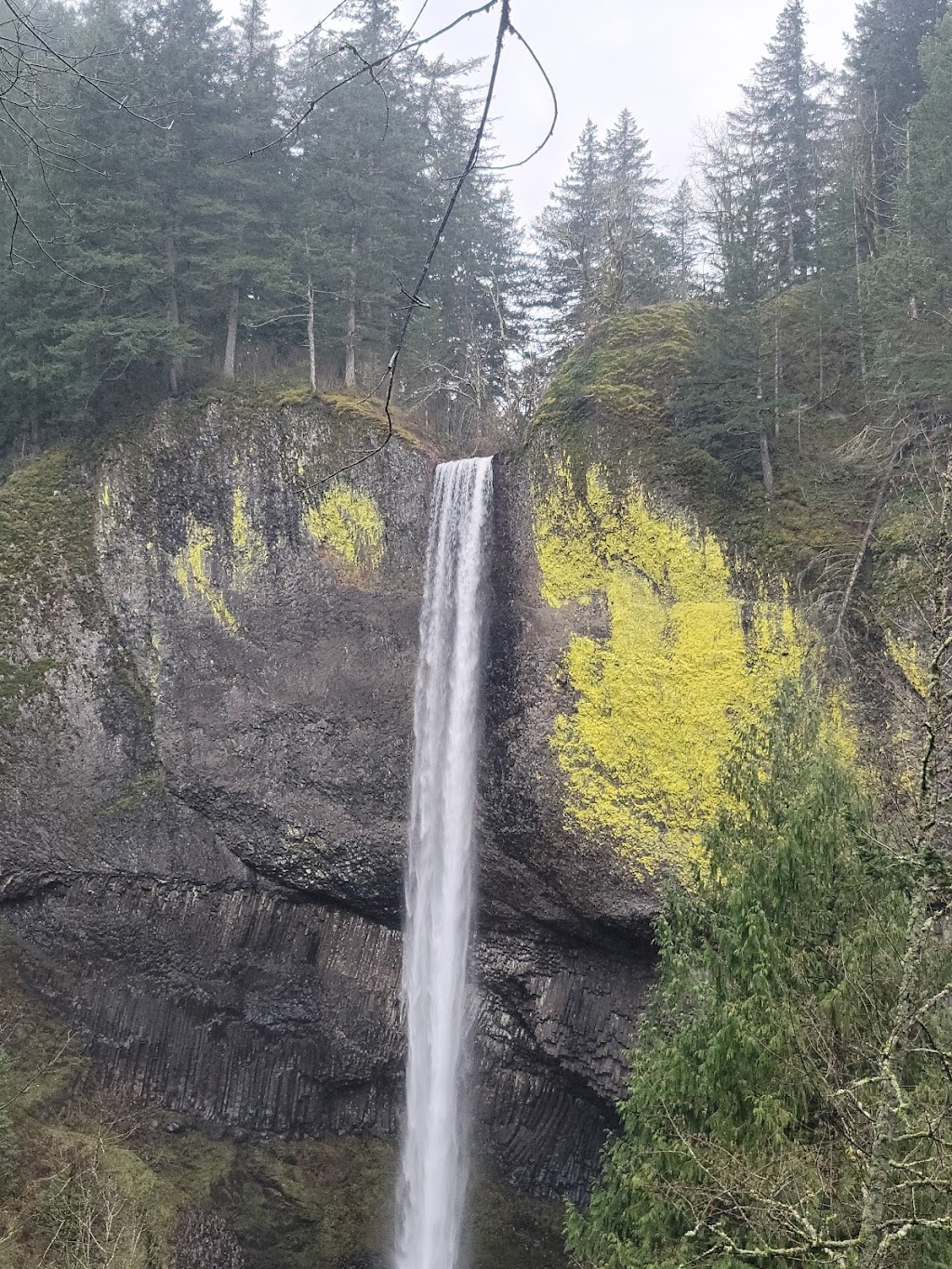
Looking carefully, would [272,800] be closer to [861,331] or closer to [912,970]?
[912,970]

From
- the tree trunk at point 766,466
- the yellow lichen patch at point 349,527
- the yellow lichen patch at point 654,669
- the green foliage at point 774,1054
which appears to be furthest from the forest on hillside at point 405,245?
the green foliage at point 774,1054

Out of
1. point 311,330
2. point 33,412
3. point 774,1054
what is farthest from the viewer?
point 311,330

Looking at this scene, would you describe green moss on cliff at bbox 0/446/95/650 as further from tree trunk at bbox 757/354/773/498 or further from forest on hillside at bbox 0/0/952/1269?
tree trunk at bbox 757/354/773/498

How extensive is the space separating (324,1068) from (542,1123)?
12.8 ft

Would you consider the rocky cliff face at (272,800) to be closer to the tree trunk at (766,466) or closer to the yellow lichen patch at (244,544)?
the yellow lichen patch at (244,544)

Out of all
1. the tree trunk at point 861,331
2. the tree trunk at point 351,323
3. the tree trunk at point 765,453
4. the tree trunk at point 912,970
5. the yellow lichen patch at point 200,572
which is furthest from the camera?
the tree trunk at point 351,323

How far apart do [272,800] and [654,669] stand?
7.19 m

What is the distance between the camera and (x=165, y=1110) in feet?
48.0

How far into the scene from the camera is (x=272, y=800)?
15719 mm

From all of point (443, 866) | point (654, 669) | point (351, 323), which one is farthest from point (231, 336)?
point (443, 866)

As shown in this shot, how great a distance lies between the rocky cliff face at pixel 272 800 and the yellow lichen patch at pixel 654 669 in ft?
1.20

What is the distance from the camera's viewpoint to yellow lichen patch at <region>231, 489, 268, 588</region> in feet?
54.9

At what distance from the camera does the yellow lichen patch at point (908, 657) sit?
12.4 metres

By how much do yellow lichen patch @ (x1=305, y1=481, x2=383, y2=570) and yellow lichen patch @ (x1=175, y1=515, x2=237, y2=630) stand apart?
2.01 meters
